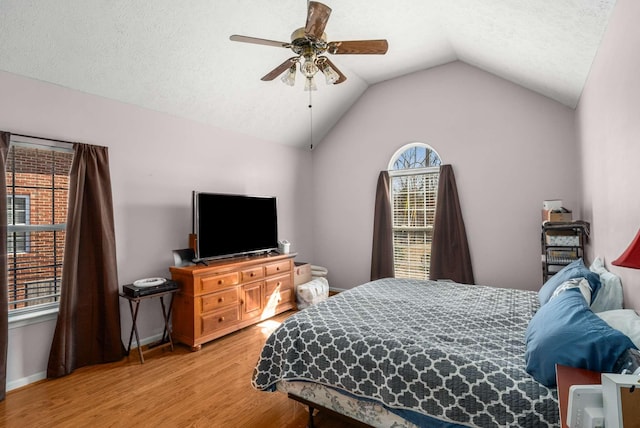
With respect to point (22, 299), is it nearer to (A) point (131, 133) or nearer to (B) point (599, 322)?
(A) point (131, 133)

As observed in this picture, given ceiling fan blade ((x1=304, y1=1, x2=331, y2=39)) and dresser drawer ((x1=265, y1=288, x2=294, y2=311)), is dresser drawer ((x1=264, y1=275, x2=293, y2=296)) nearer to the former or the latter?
dresser drawer ((x1=265, y1=288, x2=294, y2=311))

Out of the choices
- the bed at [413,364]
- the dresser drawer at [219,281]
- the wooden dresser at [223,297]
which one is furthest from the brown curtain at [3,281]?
the bed at [413,364]

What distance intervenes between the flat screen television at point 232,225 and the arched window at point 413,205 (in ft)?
6.15

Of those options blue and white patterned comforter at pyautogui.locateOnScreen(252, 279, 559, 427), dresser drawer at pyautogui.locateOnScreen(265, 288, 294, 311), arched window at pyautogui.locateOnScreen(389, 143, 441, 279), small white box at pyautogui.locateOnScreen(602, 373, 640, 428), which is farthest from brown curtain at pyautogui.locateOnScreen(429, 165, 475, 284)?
small white box at pyautogui.locateOnScreen(602, 373, 640, 428)

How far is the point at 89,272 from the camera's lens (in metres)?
2.88

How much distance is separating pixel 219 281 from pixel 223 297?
0.18 meters

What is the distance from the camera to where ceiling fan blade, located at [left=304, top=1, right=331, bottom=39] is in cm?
189

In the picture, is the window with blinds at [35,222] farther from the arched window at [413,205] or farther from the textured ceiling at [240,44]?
the arched window at [413,205]

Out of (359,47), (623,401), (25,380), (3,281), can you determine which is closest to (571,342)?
(623,401)

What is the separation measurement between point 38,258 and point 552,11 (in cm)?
437

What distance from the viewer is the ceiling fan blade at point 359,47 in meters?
2.24

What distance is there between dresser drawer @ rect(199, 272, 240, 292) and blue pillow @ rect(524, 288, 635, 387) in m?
2.75

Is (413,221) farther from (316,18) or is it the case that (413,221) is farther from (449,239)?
(316,18)

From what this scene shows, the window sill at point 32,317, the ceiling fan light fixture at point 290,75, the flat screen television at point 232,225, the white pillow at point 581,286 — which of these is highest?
the ceiling fan light fixture at point 290,75
